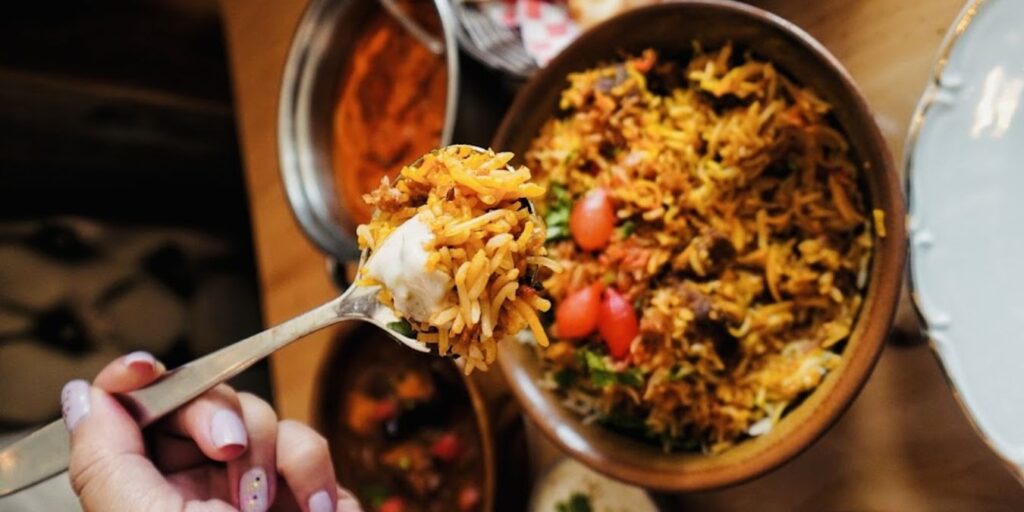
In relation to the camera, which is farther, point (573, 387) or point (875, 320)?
point (573, 387)

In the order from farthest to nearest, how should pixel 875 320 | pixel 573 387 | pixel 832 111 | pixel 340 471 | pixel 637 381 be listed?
pixel 340 471, pixel 573 387, pixel 637 381, pixel 832 111, pixel 875 320

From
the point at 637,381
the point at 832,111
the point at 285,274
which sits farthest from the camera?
the point at 285,274

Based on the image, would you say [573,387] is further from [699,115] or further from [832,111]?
[832,111]

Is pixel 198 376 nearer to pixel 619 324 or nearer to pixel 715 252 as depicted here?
pixel 619 324

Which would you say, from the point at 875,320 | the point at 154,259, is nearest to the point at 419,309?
the point at 875,320

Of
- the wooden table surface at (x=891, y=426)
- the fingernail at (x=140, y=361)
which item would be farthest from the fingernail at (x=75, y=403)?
the wooden table surface at (x=891, y=426)

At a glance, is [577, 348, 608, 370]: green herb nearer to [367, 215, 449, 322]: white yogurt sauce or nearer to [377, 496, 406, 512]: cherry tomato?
[367, 215, 449, 322]: white yogurt sauce
